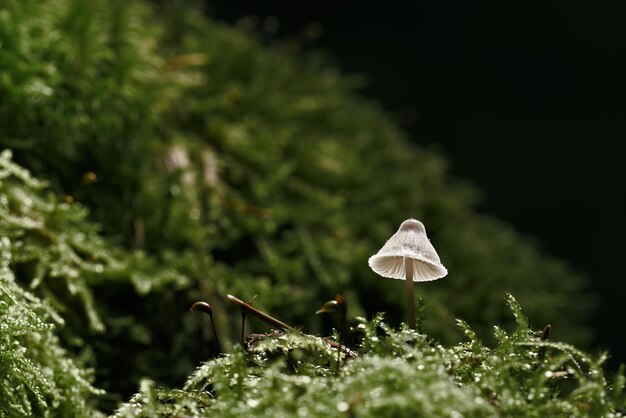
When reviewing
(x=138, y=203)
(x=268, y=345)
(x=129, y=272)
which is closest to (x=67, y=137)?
(x=138, y=203)

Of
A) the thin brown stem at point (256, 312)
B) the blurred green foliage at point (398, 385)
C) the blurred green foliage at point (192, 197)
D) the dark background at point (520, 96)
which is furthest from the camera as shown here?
the dark background at point (520, 96)

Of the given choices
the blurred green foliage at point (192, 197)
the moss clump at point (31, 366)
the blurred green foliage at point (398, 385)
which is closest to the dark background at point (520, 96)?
the blurred green foliage at point (192, 197)

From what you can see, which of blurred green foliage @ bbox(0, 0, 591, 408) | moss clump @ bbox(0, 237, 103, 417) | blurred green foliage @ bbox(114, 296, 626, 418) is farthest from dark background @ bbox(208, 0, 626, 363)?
blurred green foliage @ bbox(114, 296, 626, 418)

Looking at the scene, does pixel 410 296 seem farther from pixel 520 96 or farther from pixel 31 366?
pixel 520 96

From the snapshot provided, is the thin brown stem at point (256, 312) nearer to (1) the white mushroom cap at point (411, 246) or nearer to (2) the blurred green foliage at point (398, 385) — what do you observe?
(2) the blurred green foliage at point (398, 385)

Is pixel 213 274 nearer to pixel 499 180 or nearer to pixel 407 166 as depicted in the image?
pixel 407 166

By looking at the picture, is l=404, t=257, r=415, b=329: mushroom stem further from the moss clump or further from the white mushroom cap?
the moss clump

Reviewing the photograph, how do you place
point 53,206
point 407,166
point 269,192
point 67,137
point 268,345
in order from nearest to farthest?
1. point 268,345
2. point 53,206
3. point 67,137
4. point 269,192
5. point 407,166
